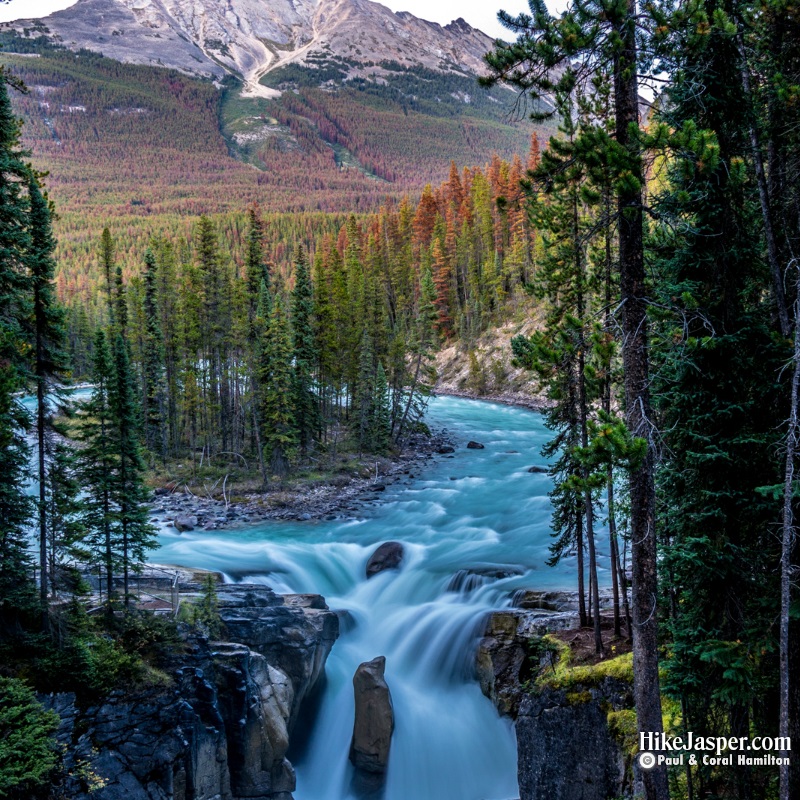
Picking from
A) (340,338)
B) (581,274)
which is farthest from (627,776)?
(340,338)

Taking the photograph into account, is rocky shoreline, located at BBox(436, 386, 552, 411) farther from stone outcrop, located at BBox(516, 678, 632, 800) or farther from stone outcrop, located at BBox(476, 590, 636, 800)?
stone outcrop, located at BBox(516, 678, 632, 800)

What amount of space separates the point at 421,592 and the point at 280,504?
12.7m

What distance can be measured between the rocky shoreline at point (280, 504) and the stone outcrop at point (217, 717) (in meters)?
10.9

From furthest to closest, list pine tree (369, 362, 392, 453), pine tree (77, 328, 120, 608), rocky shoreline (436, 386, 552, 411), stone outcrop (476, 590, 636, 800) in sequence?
rocky shoreline (436, 386, 552, 411) < pine tree (369, 362, 392, 453) < pine tree (77, 328, 120, 608) < stone outcrop (476, 590, 636, 800)

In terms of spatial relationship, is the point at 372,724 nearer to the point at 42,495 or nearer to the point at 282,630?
the point at 282,630

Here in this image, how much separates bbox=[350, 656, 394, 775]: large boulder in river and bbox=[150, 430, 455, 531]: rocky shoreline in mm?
13520

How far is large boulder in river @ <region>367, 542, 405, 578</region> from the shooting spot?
23.7 m

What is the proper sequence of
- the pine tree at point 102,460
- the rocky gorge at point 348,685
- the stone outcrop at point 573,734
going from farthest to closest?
the pine tree at point 102,460
the rocky gorge at point 348,685
the stone outcrop at point 573,734

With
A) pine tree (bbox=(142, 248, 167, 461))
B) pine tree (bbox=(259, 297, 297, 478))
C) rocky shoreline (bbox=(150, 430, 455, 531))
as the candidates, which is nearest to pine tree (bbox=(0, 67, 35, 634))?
rocky shoreline (bbox=(150, 430, 455, 531))

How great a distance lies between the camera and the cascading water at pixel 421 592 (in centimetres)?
1634

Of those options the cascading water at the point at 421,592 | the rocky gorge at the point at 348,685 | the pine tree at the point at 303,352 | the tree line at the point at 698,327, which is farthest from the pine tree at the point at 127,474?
the pine tree at the point at 303,352

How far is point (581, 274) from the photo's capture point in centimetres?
1350

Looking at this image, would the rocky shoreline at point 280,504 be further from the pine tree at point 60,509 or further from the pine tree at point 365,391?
the pine tree at point 60,509

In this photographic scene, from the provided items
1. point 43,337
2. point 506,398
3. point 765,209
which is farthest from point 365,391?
point 765,209
